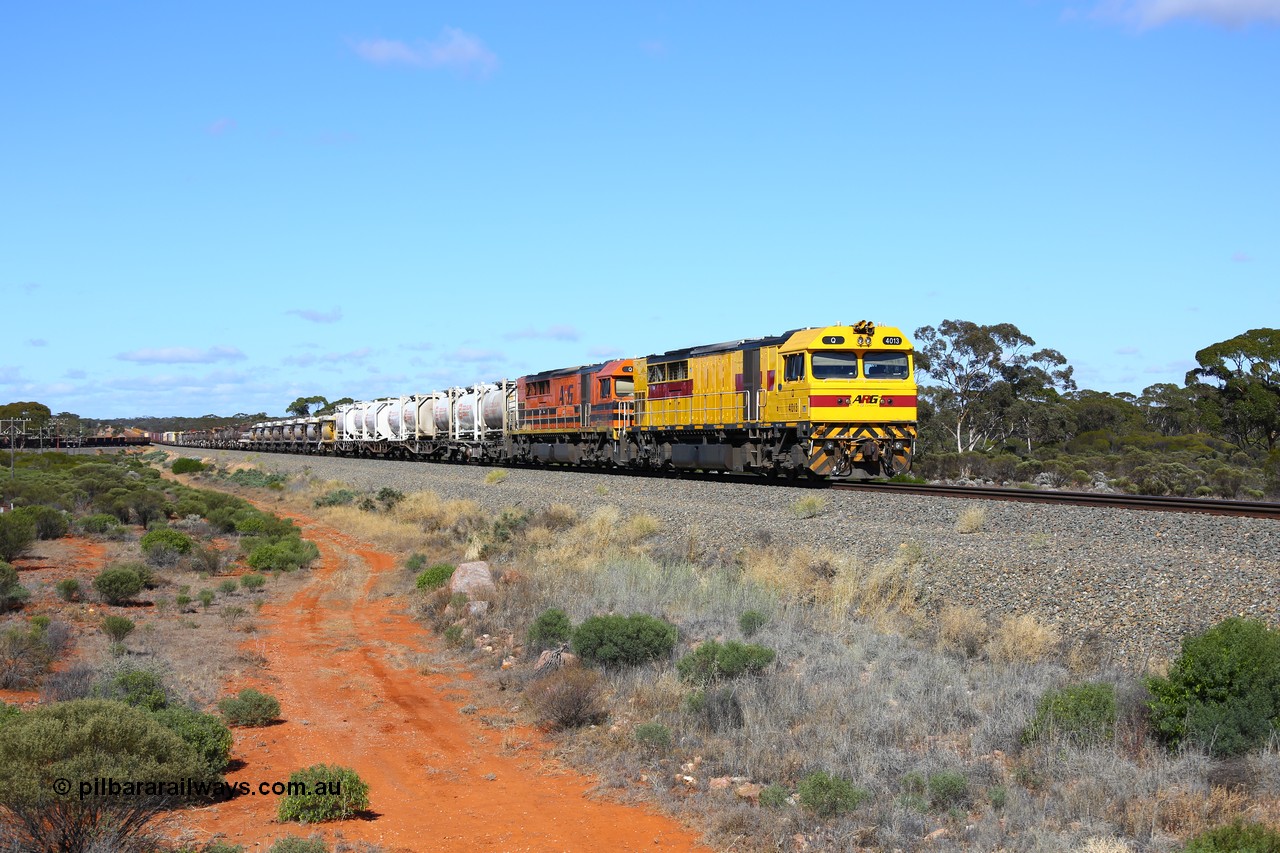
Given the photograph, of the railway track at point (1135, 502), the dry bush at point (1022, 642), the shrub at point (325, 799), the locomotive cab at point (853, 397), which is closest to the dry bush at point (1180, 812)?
the dry bush at point (1022, 642)

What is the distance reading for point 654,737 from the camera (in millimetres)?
9070

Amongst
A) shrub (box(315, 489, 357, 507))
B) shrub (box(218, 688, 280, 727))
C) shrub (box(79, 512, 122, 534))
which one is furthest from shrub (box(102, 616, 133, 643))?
shrub (box(315, 489, 357, 507))

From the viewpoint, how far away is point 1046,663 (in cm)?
1013

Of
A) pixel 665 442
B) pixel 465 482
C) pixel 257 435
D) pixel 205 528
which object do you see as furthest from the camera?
pixel 257 435

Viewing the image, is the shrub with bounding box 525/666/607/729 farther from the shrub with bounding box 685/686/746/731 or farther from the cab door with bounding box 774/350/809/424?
the cab door with bounding box 774/350/809/424

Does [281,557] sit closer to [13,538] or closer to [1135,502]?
[13,538]

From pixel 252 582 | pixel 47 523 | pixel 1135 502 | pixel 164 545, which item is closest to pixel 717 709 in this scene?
pixel 252 582

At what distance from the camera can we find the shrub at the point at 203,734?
8422mm

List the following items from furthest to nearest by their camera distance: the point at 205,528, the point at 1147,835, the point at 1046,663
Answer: the point at 205,528 < the point at 1046,663 < the point at 1147,835

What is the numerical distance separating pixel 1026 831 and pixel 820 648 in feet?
15.1

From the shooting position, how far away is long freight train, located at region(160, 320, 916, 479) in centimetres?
2570

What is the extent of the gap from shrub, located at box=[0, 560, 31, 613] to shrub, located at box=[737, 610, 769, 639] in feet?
36.9

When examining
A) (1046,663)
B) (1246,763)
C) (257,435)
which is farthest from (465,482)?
(257,435)

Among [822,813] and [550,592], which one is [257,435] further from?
[822,813]
